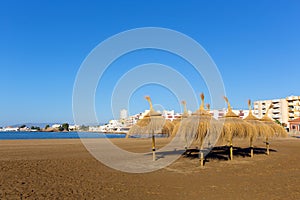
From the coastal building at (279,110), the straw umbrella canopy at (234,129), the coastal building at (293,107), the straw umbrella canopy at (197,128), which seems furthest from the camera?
the coastal building at (279,110)

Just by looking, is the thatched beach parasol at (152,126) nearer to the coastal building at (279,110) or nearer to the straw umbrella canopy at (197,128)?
the straw umbrella canopy at (197,128)

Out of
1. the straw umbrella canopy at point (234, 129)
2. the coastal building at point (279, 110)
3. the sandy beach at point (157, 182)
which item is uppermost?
the coastal building at point (279, 110)

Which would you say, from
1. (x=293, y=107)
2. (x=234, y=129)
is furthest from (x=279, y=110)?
(x=234, y=129)

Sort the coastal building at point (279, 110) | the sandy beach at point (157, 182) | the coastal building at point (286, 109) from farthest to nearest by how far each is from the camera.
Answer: the coastal building at point (279, 110), the coastal building at point (286, 109), the sandy beach at point (157, 182)

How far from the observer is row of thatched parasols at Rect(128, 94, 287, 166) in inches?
424

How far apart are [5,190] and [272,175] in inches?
330

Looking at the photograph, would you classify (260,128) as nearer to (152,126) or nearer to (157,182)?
(152,126)

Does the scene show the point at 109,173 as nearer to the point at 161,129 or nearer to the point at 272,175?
the point at 161,129

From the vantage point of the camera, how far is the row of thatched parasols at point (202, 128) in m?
10.8

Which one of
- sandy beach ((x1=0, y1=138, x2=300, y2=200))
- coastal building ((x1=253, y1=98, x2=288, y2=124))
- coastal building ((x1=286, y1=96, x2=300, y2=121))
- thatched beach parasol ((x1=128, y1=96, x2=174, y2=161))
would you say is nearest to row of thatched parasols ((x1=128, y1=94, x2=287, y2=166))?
thatched beach parasol ((x1=128, y1=96, x2=174, y2=161))

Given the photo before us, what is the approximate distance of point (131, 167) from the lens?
1109cm

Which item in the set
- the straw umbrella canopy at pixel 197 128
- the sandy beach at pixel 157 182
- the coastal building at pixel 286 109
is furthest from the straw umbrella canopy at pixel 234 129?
the coastal building at pixel 286 109

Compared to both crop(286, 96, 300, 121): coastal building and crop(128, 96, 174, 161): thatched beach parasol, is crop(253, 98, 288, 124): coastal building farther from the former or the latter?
crop(128, 96, 174, 161): thatched beach parasol

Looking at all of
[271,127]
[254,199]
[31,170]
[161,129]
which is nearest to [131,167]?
[161,129]
